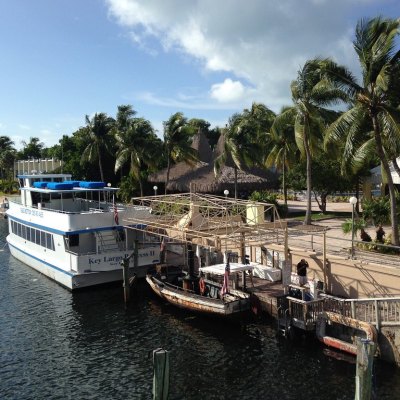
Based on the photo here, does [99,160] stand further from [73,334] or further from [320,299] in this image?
[320,299]

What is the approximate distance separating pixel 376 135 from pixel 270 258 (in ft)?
31.1

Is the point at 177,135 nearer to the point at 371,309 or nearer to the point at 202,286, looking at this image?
the point at 202,286

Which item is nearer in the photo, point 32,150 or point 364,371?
point 364,371

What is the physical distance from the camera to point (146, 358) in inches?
732

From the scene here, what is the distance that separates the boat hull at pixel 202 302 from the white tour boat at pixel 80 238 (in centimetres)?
462

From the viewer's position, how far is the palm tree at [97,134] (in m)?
64.3

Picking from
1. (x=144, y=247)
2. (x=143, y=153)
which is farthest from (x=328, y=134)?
(x=143, y=153)

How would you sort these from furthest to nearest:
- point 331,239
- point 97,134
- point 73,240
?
1. point 97,134
2. point 331,239
3. point 73,240

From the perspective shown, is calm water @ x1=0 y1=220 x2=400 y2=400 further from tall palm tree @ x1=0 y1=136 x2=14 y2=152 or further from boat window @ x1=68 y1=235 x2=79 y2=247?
tall palm tree @ x1=0 y1=136 x2=14 y2=152

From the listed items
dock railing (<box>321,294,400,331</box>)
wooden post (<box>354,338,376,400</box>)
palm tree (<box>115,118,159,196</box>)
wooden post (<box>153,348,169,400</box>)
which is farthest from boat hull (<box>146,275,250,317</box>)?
palm tree (<box>115,118,159,196</box>)

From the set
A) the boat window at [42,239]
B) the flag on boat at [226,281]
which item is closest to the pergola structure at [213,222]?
the flag on boat at [226,281]

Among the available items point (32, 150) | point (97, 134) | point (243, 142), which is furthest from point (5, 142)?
point (243, 142)

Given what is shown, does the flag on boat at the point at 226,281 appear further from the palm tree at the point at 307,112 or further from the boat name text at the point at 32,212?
the palm tree at the point at 307,112

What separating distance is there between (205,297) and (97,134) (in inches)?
1858
